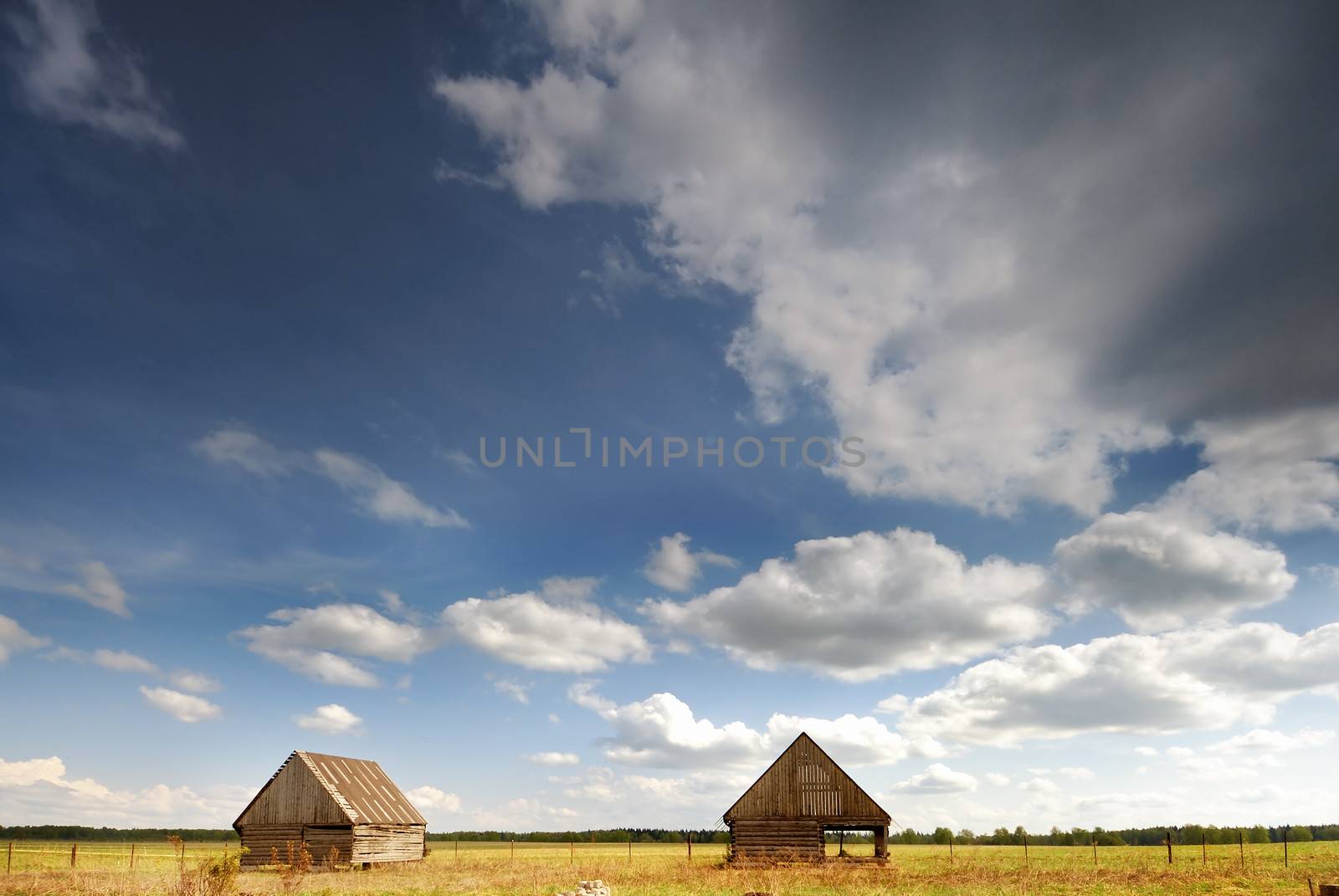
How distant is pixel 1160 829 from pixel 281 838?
136m

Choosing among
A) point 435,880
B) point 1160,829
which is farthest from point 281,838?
point 1160,829

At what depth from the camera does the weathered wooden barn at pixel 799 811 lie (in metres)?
38.9

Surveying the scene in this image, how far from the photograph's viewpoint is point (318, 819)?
139ft

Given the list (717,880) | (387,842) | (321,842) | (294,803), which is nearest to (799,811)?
(717,880)

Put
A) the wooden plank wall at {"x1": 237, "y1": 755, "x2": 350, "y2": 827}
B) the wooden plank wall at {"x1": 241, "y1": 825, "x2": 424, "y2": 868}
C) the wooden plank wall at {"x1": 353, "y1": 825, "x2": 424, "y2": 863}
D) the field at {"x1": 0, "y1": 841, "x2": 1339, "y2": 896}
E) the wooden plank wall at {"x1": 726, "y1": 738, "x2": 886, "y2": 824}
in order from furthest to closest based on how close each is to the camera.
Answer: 1. the wooden plank wall at {"x1": 353, "y1": 825, "x2": 424, "y2": 863}
2. the wooden plank wall at {"x1": 237, "y1": 755, "x2": 350, "y2": 827}
3. the wooden plank wall at {"x1": 241, "y1": 825, "x2": 424, "y2": 868}
4. the wooden plank wall at {"x1": 726, "y1": 738, "x2": 886, "y2": 824}
5. the field at {"x1": 0, "y1": 841, "x2": 1339, "y2": 896}

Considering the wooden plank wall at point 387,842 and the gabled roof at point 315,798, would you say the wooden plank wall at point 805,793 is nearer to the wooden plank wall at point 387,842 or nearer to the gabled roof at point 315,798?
the wooden plank wall at point 387,842

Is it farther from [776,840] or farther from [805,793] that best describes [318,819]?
[805,793]

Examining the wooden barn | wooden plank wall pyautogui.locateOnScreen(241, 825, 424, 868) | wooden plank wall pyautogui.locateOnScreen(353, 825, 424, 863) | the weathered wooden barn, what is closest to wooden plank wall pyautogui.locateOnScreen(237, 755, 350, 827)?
the wooden barn

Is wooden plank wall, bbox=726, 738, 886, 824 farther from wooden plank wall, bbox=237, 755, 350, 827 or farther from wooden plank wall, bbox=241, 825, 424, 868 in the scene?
wooden plank wall, bbox=237, 755, 350, 827

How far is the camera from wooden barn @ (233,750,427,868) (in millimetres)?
42062

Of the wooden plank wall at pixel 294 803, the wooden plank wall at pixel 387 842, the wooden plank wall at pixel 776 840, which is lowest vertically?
the wooden plank wall at pixel 387 842

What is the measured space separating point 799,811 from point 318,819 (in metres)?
24.5

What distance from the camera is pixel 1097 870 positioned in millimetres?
31828

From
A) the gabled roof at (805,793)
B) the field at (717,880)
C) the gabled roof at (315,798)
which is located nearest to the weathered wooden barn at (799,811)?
the gabled roof at (805,793)
